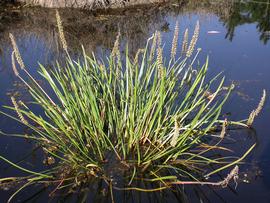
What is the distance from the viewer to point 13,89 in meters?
5.61

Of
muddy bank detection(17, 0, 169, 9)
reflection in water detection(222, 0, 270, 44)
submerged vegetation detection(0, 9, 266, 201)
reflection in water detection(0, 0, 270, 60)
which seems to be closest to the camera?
submerged vegetation detection(0, 9, 266, 201)

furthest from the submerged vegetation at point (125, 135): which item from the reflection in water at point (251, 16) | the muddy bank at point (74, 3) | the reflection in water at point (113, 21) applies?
the muddy bank at point (74, 3)

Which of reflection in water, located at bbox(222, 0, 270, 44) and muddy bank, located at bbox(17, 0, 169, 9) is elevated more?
muddy bank, located at bbox(17, 0, 169, 9)

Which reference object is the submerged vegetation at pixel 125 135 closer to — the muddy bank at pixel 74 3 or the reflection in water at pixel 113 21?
the reflection in water at pixel 113 21

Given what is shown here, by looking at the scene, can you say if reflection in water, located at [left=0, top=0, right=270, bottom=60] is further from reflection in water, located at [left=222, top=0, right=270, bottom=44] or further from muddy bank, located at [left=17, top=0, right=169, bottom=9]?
muddy bank, located at [left=17, top=0, right=169, bottom=9]

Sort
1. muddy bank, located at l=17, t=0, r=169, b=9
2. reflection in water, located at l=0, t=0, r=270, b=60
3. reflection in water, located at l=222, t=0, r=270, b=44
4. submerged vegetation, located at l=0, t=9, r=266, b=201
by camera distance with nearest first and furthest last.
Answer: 1. submerged vegetation, located at l=0, t=9, r=266, b=201
2. reflection in water, located at l=0, t=0, r=270, b=60
3. reflection in water, located at l=222, t=0, r=270, b=44
4. muddy bank, located at l=17, t=0, r=169, b=9

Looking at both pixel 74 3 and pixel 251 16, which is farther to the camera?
pixel 251 16

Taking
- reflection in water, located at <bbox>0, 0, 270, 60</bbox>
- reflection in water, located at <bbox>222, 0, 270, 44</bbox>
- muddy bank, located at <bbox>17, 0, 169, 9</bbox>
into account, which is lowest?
reflection in water, located at <bbox>222, 0, 270, 44</bbox>

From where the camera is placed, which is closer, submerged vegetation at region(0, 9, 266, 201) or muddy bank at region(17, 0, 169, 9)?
submerged vegetation at region(0, 9, 266, 201)

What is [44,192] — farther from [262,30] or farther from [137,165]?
[262,30]

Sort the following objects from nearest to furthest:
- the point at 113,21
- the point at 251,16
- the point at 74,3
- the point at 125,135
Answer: the point at 125,135, the point at 113,21, the point at 74,3, the point at 251,16

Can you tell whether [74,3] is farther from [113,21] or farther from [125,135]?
[125,135]

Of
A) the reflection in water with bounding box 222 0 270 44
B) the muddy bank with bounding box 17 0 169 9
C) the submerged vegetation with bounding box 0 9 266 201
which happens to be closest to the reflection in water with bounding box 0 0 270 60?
the reflection in water with bounding box 222 0 270 44

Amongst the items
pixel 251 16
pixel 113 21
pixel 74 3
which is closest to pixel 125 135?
pixel 113 21
